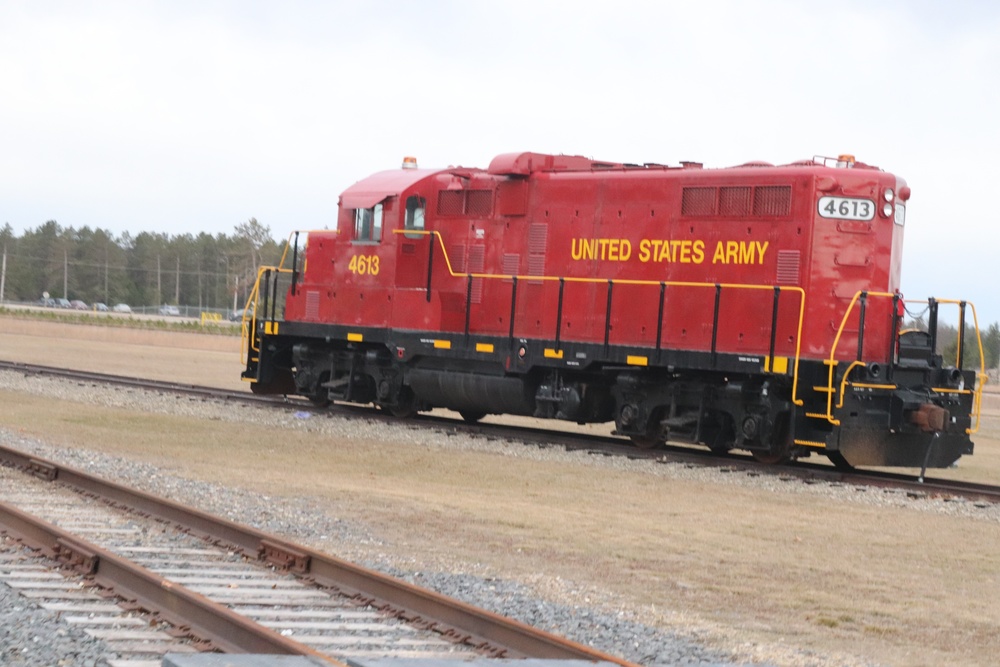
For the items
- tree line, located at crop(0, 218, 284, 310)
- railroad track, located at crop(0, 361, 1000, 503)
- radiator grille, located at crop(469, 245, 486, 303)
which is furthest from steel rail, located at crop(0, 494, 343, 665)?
tree line, located at crop(0, 218, 284, 310)

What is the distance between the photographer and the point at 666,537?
1015cm

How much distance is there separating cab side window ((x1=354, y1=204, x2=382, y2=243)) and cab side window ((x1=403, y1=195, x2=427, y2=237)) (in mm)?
568

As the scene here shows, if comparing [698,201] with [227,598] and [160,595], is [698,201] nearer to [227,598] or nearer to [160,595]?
[227,598]

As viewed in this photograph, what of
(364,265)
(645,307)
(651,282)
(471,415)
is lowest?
(471,415)

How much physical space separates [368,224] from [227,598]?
12.9m

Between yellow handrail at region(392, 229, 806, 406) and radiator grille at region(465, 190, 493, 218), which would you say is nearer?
yellow handrail at region(392, 229, 806, 406)

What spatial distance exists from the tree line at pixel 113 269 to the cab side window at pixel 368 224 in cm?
10846

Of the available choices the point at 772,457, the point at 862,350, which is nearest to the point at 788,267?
the point at 862,350

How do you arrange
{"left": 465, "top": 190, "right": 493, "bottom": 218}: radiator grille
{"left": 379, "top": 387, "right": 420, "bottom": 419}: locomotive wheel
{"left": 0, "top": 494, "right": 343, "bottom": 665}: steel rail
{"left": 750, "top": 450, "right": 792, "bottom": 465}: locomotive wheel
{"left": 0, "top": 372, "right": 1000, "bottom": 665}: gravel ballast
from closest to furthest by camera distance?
{"left": 0, "top": 494, "right": 343, "bottom": 665}: steel rail
{"left": 0, "top": 372, "right": 1000, "bottom": 665}: gravel ballast
{"left": 750, "top": 450, "right": 792, "bottom": 465}: locomotive wheel
{"left": 465, "top": 190, "right": 493, "bottom": 218}: radiator grille
{"left": 379, "top": 387, "right": 420, "bottom": 419}: locomotive wheel

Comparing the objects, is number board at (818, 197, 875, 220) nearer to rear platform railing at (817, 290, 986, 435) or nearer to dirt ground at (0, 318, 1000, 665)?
rear platform railing at (817, 290, 986, 435)

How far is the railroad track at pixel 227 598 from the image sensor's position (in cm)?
589

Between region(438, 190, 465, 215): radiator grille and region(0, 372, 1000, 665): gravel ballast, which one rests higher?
region(438, 190, 465, 215): radiator grille

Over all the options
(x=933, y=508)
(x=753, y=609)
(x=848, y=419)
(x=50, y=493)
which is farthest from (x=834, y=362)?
(x=50, y=493)

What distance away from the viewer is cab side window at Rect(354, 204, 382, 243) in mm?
19312
